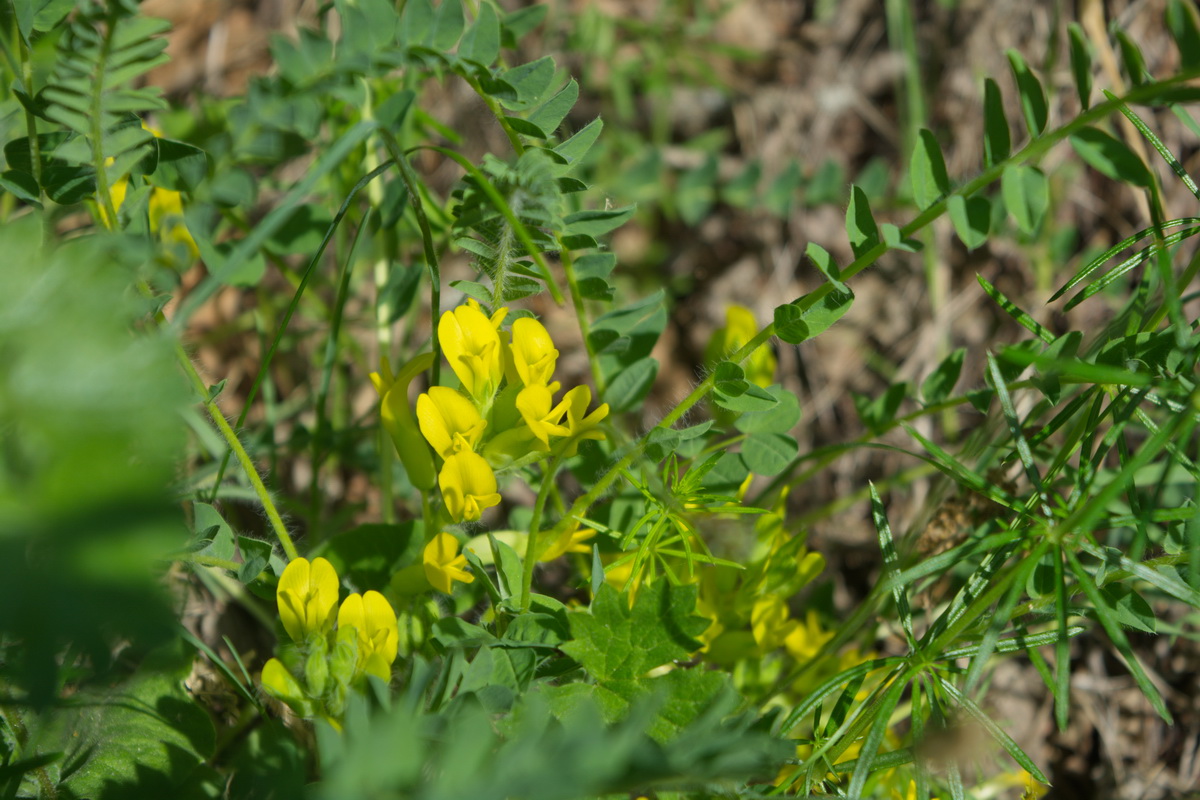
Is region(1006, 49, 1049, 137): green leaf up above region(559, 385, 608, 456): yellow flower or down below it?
above

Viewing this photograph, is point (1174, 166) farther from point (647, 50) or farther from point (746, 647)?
point (647, 50)

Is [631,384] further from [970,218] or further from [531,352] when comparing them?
[970,218]

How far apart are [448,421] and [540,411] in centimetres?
16

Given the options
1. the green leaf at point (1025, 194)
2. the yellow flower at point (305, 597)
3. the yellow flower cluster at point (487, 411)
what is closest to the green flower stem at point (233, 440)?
the yellow flower at point (305, 597)

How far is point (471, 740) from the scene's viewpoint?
0.92 metres

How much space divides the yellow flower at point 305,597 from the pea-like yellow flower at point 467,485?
0.72 feet

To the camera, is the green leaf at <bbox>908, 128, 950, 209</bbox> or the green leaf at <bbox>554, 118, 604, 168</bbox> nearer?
the green leaf at <bbox>908, 128, 950, 209</bbox>

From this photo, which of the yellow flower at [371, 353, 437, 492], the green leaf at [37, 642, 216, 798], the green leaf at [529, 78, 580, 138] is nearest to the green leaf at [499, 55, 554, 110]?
the green leaf at [529, 78, 580, 138]

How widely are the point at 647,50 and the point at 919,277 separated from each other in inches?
51.8

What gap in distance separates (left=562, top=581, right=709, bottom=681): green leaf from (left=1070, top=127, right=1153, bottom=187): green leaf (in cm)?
84

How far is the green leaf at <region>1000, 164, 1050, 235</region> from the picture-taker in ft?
4.18

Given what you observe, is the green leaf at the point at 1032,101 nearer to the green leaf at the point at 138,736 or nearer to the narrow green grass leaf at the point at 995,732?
the narrow green grass leaf at the point at 995,732

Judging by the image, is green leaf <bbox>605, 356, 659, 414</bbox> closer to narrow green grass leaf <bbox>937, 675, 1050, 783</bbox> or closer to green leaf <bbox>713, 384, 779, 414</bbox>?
green leaf <bbox>713, 384, 779, 414</bbox>

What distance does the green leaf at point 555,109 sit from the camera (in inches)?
62.4
